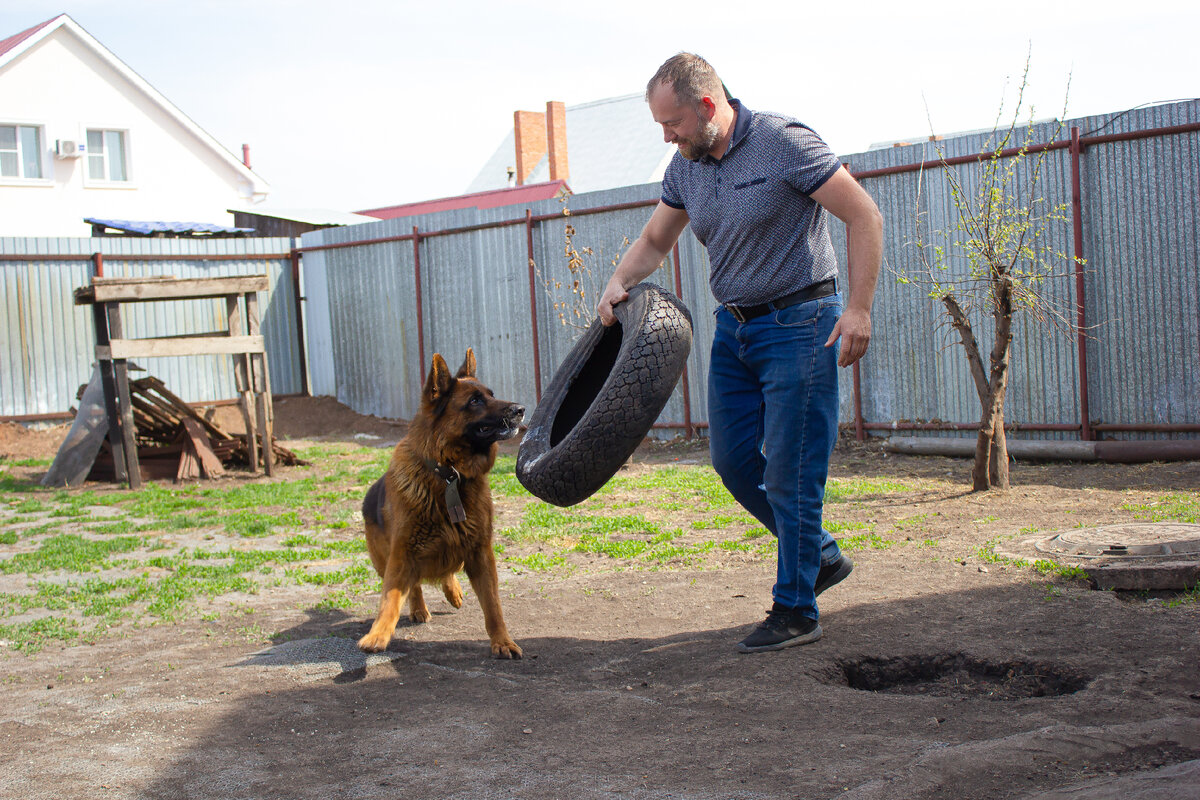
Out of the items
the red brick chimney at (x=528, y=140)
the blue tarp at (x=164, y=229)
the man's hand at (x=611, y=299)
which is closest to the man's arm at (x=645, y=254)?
the man's hand at (x=611, y=299)

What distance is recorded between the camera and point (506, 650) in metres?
4.28

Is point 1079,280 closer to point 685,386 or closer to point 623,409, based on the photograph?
point 685,386

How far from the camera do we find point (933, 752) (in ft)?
9.11

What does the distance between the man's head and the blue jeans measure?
0.73m

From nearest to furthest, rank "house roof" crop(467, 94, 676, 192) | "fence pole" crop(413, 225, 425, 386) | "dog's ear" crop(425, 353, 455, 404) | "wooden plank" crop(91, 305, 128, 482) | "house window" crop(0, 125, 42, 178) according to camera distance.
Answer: "dog's ear" crop(425, 353, 455, 404) < "wooden plank" crop(91, 305, 128, 482) < "fence pole" crop(413, 225, 425, 386) < "house window" crop(0, 125, 42, 178) < "house roof" crop(467, 94, 676, 192)

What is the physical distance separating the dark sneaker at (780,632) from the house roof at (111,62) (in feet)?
88.1

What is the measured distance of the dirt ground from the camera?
9.16 ft

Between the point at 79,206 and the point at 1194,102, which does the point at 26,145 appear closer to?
the point at 79,206

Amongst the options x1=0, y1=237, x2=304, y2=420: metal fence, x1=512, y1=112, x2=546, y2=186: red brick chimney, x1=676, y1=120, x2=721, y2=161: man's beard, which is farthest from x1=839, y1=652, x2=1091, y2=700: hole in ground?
x1=512, y1=112, x2=546, y2=186: red brick chimney

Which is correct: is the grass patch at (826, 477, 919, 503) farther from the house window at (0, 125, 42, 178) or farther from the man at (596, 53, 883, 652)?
the house window at (0, 125, 42, 178)

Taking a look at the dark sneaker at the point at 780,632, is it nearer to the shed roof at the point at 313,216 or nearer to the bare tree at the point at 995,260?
the bare tree at the point at 995,260

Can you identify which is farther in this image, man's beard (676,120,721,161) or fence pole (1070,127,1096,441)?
fence pole (1070,127,1096,441)

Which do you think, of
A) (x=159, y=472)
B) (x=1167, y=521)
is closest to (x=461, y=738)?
(x=1167, y=521)

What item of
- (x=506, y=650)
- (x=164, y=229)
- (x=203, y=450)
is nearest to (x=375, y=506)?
(x=506, y=650)
